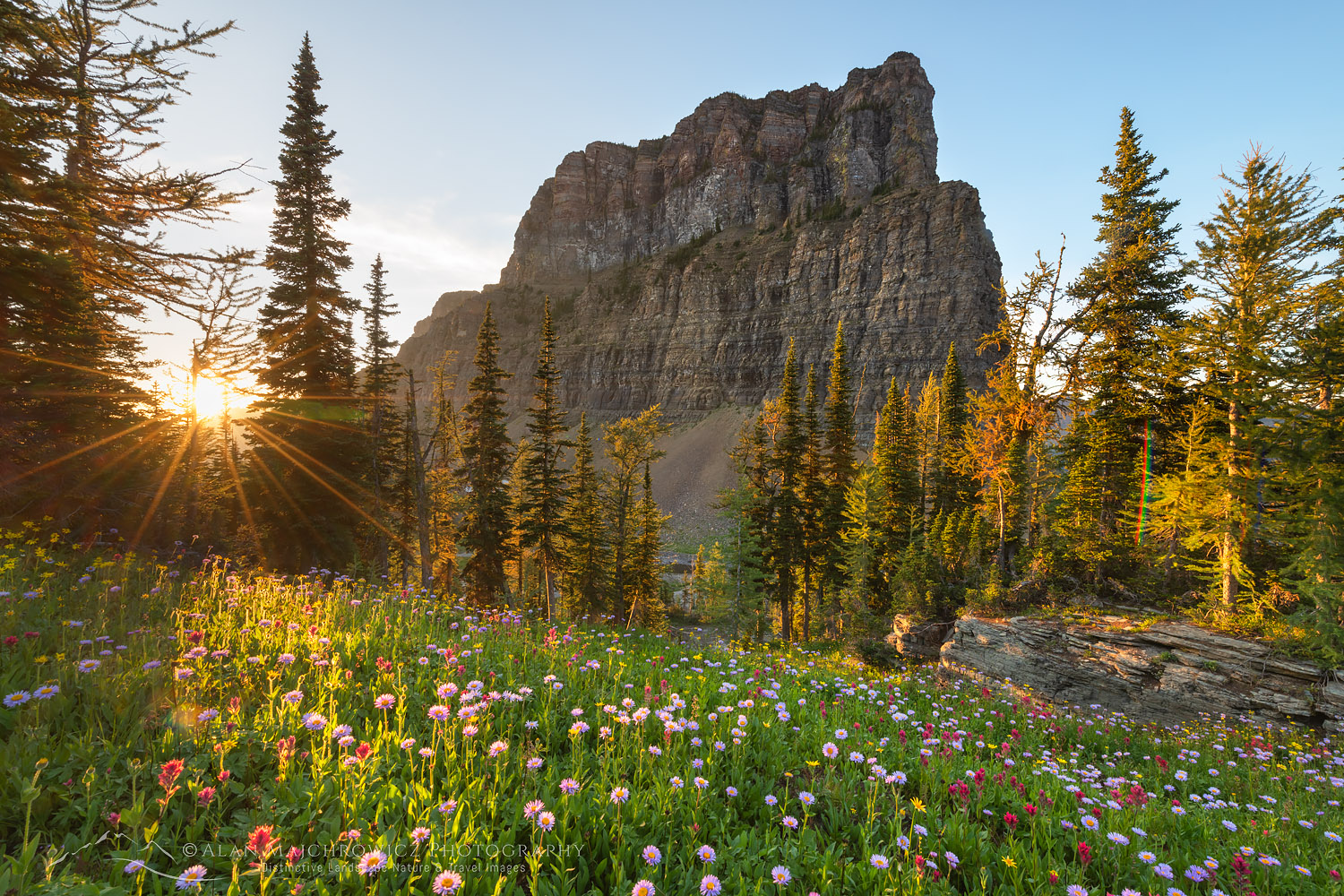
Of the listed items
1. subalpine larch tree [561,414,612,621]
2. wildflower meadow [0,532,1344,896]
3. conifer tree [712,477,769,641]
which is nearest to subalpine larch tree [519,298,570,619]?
subalpine larch tree [561,414,612,621]

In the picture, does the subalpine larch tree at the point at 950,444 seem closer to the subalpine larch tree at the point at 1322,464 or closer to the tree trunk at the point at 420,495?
the subalpine larch tree at the point at 1322,464

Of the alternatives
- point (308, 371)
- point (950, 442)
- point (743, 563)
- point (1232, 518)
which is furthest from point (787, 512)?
point (308, 371)

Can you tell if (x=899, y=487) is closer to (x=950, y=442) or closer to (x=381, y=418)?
(x=950, y=442)

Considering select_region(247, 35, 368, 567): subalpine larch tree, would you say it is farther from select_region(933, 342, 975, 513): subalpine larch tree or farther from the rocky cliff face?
the rocky cliff face

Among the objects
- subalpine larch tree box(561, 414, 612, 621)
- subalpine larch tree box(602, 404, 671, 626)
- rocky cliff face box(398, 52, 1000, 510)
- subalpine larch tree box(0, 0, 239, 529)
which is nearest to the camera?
subalpine larch tree box(0, 0, 239, 529)

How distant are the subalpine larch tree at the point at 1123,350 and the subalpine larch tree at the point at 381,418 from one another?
97.9 ft

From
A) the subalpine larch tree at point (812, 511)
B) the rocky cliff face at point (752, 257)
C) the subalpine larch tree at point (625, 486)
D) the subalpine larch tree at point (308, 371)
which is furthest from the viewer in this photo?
the rocky cliff face at point (752, 257)

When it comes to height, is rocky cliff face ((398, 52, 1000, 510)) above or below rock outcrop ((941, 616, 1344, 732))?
above

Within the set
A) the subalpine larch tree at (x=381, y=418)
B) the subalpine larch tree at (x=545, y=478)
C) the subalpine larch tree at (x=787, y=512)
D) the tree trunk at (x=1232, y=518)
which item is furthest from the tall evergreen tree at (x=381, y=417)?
the tree trunk at (x=1232, y=518)

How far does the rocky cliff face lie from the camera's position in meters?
112

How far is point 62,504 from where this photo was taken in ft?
30.2

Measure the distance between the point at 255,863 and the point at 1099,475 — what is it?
2630 cm

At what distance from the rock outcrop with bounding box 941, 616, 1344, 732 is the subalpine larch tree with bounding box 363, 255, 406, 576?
24.6 m

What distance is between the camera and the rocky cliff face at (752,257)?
11181 centimetres
